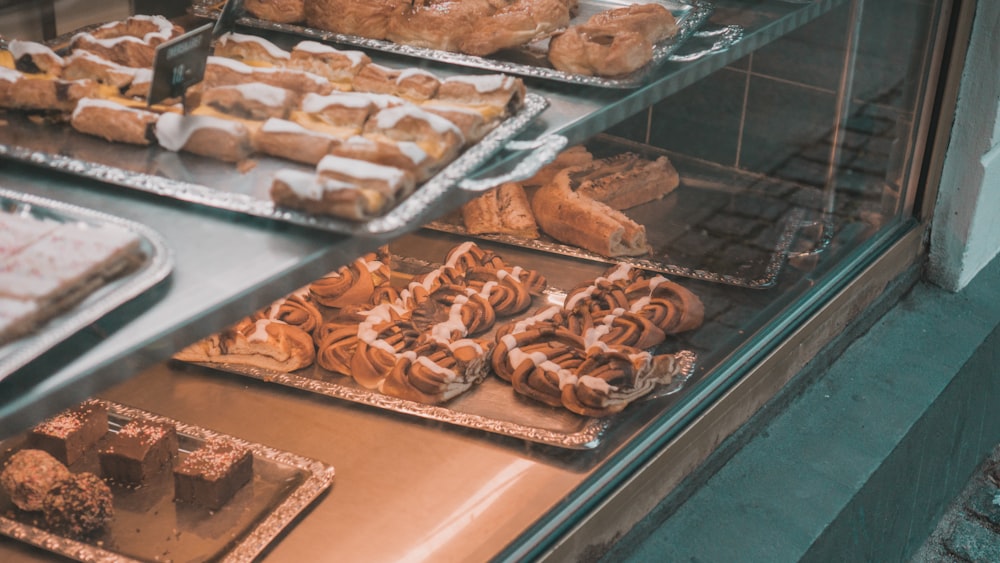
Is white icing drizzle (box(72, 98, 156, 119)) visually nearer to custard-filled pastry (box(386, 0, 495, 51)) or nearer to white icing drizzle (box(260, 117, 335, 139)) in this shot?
white icing drizzle (box(260, 117, 335, 139))

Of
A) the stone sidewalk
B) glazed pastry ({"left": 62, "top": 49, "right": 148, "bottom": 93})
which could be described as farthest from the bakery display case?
the stone sidewalk

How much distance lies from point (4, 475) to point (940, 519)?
2057 mm

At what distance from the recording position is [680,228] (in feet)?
8.18

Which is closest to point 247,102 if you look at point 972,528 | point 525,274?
point 525,274

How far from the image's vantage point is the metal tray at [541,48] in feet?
5.43

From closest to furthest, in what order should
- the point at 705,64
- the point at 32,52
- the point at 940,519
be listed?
the point at 32,52, the point at 705,64, the point at 940,519

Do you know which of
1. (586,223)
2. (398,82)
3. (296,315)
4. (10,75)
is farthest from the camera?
(586,223)

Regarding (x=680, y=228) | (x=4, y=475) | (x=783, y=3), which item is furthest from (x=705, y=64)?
(x=4, y=475)

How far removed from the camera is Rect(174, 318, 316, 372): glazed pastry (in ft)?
6.33

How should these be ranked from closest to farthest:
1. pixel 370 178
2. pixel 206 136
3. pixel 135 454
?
pixel 370 178 < pixel 206 136 < pixel 135 454

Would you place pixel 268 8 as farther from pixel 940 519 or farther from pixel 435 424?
pixel 940 519

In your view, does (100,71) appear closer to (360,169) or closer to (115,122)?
(115,122)

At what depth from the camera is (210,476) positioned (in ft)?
Result: 5.19

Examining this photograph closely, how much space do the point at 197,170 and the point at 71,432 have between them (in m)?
0.61
